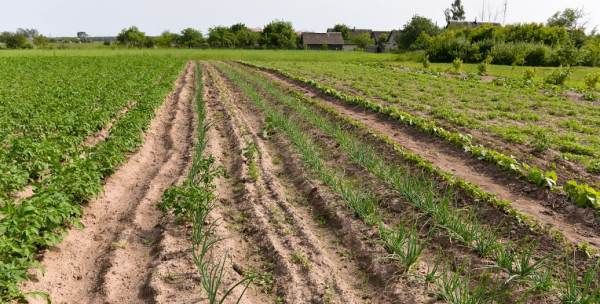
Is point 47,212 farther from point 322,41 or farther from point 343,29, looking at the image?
point 343,29

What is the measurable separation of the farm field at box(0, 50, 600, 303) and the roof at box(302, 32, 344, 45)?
97.1m

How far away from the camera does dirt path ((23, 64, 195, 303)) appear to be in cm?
493

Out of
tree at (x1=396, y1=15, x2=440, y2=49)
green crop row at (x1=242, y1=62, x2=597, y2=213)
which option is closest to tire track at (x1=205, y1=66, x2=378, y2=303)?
green crop row at (x1=242, y1=62, x2=597, y2=213)

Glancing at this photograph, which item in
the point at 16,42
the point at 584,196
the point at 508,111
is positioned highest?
the point at 16,42

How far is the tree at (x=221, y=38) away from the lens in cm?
9832

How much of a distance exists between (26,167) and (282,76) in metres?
22.1

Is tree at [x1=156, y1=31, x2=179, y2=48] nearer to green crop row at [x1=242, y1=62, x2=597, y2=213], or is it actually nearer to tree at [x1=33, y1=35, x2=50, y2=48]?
tree at [x1=33, y1=35, x2=50, y2=48]

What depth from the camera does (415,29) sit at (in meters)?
77.3

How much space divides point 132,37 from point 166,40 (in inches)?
299

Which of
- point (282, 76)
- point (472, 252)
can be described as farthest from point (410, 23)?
point (472, 252)

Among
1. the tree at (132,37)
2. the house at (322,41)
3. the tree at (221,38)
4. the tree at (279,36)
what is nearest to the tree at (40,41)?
the tree at (132,37)

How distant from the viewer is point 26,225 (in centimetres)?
494

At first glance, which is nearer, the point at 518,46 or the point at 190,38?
the point at 518,46

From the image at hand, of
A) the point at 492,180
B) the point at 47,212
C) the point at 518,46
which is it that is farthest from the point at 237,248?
the point at 518,46
